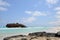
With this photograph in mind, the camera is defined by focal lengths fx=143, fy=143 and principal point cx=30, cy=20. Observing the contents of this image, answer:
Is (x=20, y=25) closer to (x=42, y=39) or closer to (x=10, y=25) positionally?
(x=10, y=25)

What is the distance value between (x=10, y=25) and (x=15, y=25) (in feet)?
12.6

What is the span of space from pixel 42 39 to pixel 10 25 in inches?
2972

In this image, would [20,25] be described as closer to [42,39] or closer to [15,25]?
[15,25]

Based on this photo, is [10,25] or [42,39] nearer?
[42,39]

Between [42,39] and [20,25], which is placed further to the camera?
[20,25]

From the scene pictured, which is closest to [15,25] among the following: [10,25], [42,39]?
[10,25]

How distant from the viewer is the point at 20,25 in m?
82.9

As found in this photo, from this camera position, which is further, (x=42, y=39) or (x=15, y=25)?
(x=15, y=25)

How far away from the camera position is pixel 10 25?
8112cm

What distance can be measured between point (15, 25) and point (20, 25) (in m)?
4.81

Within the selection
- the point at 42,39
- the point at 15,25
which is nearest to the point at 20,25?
the point at 15,25

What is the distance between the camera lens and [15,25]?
78812mm

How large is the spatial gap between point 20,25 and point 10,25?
229 inches
